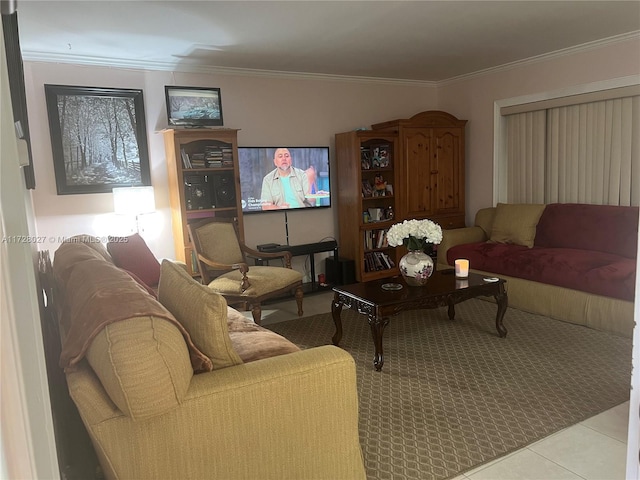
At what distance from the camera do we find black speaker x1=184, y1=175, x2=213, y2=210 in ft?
15.1

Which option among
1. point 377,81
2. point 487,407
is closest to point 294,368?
point 487,407

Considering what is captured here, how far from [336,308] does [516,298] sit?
186 cm

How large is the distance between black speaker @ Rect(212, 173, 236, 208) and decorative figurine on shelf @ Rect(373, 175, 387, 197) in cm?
171

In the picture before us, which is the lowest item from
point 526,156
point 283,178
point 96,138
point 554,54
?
point 283,178

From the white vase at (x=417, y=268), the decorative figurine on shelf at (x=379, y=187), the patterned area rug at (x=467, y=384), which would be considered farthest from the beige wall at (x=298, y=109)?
the white vase at (x=417, y=268)

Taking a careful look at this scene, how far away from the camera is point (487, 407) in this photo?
2627 millimetres

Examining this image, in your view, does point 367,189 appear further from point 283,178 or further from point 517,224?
point 517,224

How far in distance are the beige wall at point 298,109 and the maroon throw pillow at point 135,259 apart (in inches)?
27.7

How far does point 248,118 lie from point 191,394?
3.99 m

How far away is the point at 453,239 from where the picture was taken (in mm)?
5180

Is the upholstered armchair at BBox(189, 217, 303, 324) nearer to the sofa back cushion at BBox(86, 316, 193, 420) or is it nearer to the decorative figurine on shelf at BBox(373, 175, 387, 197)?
the decorative figurine on shelf at BBox(373, 175, 387, 197)

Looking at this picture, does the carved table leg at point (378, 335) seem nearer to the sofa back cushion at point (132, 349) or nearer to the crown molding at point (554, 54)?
the sofa back cushion at point (132, 349)

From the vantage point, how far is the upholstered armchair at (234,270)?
13.1 feet

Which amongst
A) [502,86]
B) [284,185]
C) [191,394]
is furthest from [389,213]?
[191,394]
